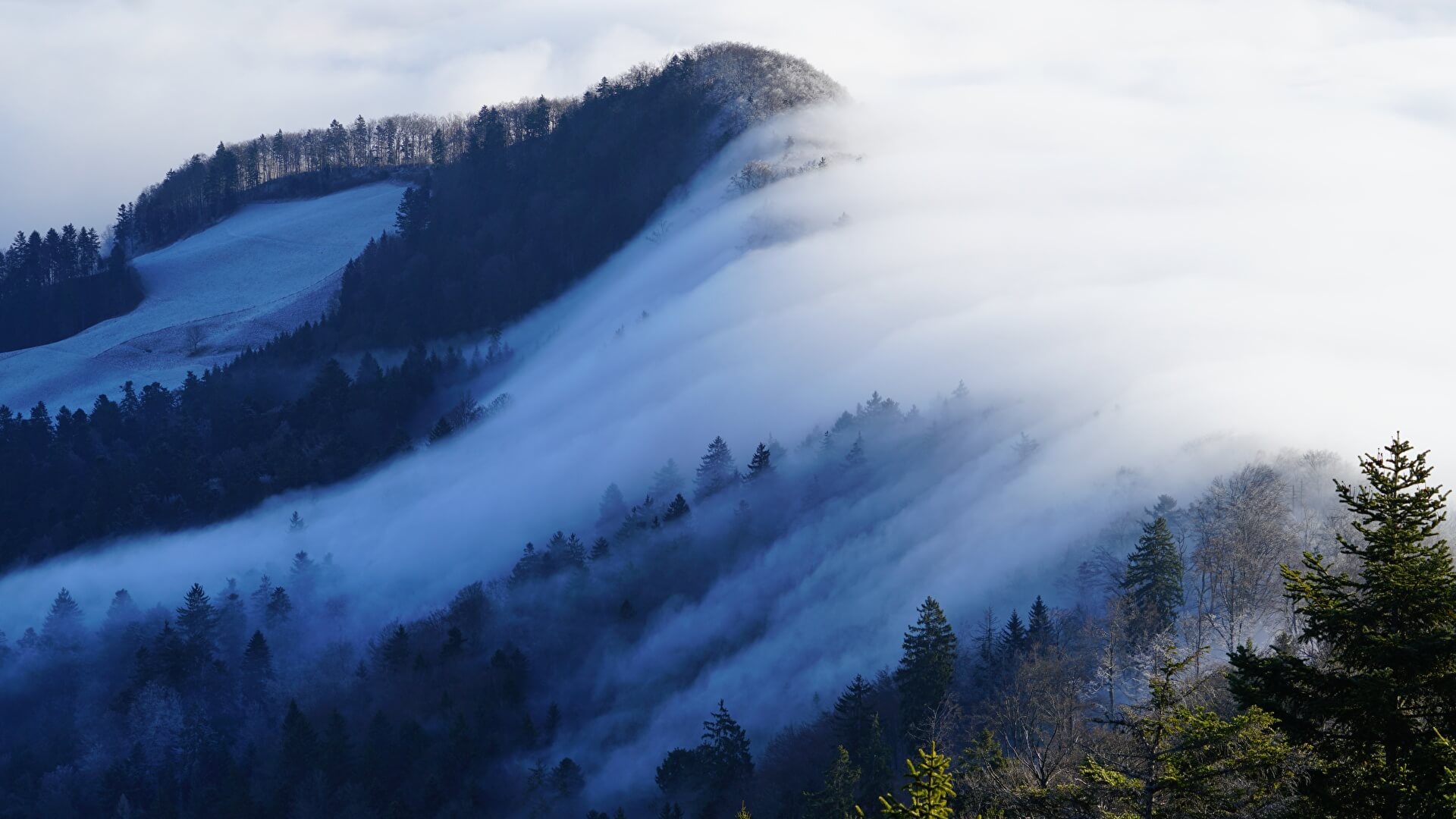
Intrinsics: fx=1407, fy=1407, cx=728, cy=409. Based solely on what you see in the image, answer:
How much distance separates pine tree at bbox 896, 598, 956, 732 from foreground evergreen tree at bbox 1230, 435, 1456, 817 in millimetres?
48875

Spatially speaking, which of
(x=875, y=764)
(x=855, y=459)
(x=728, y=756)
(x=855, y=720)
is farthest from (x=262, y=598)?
(x=875, y=764)

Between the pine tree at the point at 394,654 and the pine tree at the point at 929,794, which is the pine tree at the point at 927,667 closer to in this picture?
the pine tree at the point at 394,654

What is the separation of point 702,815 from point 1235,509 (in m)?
32.8

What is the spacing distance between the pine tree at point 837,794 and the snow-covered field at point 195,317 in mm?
128092

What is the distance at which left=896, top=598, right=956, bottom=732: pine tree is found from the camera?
7028cm


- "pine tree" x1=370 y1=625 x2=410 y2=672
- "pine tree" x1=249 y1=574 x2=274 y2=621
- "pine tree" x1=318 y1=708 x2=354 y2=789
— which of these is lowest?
"pine tree" x1=318 y1=708 x2=354 y2=789

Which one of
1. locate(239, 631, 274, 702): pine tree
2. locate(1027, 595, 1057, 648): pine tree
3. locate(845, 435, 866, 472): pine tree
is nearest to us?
locate(1027, 595, 1057, 648): pine tree

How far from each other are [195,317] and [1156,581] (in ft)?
486

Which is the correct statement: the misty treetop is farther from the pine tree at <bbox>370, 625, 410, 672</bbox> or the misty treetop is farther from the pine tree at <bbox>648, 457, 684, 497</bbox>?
the pine tree at <bbox>648, 457, 684, 497</bbox>

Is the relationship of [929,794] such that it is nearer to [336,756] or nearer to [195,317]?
[336,756]

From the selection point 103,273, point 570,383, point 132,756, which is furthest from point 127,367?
point 132,756

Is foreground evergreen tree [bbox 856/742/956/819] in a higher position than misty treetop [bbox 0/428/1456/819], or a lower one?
→ higher

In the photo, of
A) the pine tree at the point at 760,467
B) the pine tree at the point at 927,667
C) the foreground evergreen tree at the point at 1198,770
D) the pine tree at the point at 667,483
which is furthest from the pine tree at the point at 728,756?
the foreground evergreen tree at the point at 1198,770

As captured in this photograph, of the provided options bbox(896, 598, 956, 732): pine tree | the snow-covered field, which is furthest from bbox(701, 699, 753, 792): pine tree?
the snow-covered field
